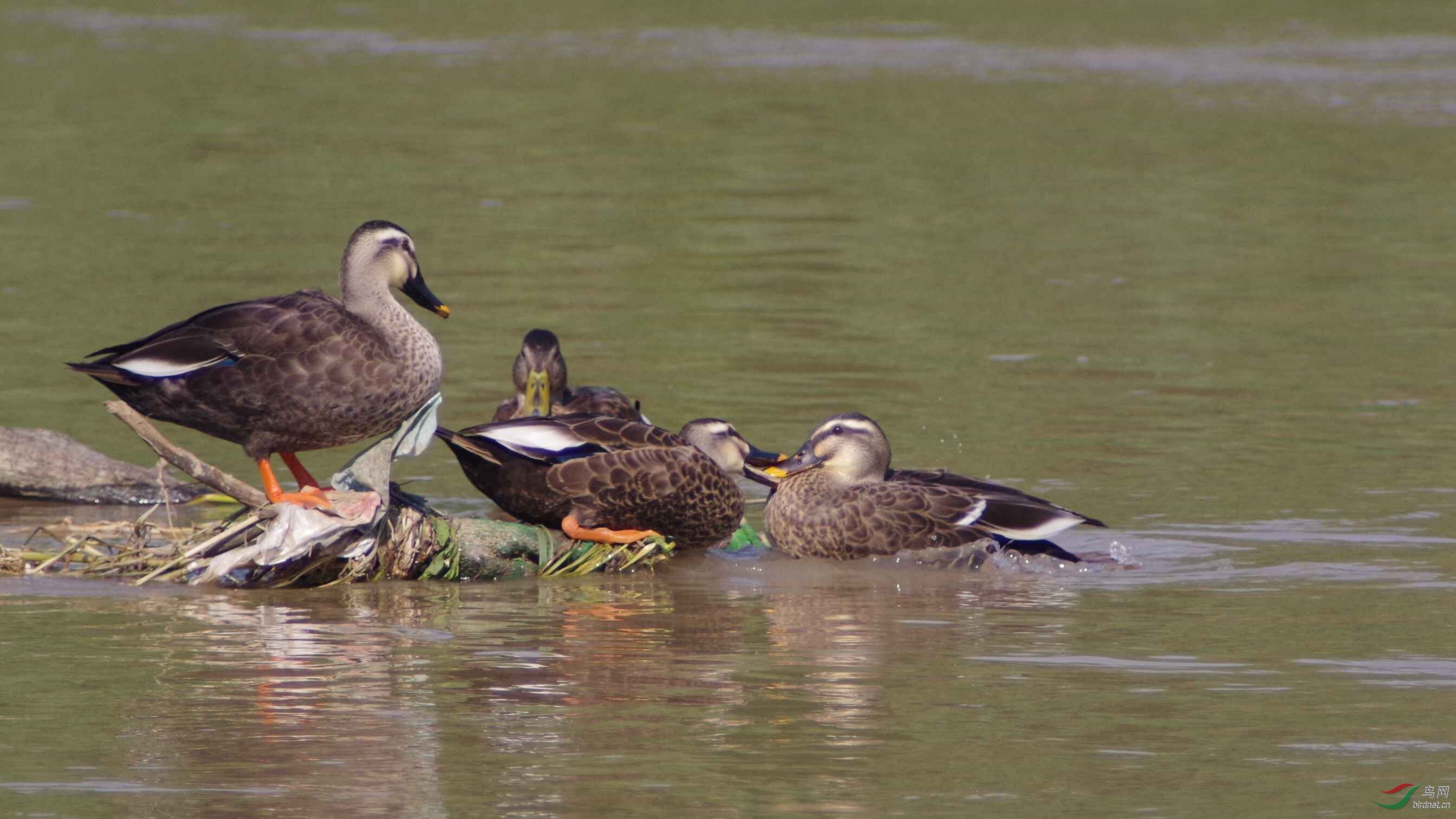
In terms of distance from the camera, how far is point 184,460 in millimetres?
8305

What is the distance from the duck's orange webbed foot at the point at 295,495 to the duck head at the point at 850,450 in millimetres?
2200

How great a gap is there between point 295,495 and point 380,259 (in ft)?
3.41

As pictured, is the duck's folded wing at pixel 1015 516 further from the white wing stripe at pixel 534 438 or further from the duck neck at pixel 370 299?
the duck neck at pixel 370 299

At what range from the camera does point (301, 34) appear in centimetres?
2897

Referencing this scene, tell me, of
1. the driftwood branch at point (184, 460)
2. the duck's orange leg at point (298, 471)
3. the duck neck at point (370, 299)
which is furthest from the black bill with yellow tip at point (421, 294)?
the driftwood branch at point (184, 460)

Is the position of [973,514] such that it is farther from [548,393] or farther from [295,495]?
[295,495]

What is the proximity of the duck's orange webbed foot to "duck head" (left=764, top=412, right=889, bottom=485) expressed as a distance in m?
2.20

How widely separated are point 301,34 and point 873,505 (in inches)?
833

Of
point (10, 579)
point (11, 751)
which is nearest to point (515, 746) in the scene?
point (11, 751)

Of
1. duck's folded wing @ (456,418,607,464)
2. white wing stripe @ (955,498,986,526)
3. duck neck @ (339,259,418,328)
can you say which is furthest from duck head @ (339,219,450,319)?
white wing stripe @ (955,498,986,526)

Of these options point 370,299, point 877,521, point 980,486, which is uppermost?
point 370,299

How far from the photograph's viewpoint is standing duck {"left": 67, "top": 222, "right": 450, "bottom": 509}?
8.43m

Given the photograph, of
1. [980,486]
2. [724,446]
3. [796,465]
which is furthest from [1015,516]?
[724,446]

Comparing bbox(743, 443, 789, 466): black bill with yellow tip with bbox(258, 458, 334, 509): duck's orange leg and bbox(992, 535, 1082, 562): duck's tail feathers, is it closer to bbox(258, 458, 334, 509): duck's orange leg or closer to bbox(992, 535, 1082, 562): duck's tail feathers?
bbox(992, 535, 1082, 562): duck's tail feathers
